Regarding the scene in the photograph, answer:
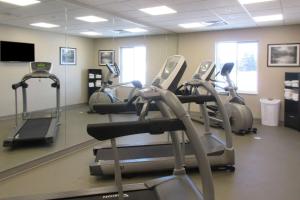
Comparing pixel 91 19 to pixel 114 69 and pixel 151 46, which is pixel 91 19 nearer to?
pixel 114 69

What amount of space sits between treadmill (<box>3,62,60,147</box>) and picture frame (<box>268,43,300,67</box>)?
16.8ft

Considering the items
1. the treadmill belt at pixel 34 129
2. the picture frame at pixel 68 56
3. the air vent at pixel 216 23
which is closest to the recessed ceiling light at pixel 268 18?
the air vent at pixel 216 23

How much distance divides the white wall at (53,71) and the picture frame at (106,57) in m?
0.26

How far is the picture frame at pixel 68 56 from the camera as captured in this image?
4.47 meters

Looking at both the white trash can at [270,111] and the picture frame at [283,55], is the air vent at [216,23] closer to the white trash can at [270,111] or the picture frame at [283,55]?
the picture frame at [283,55]

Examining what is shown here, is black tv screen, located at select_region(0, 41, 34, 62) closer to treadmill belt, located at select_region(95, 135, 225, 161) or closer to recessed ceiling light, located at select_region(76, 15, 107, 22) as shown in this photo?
recessed ceiling light, located at select_region(76, 15, 107, 22)

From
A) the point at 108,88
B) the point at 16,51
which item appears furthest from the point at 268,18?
the point at 16,51

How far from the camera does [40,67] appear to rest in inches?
159

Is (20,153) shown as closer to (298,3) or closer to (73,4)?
(73,4)

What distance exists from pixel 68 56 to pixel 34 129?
1.37m

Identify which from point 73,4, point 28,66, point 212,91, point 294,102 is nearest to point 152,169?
point 212,91

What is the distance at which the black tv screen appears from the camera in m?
3.57

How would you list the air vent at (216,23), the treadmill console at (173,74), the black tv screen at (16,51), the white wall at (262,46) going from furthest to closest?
the white wall at (262,46) < the air vent at (216,23) < the black tv screen at (16,51) < the treadmill console at (173,74)

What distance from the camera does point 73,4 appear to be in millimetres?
4262
